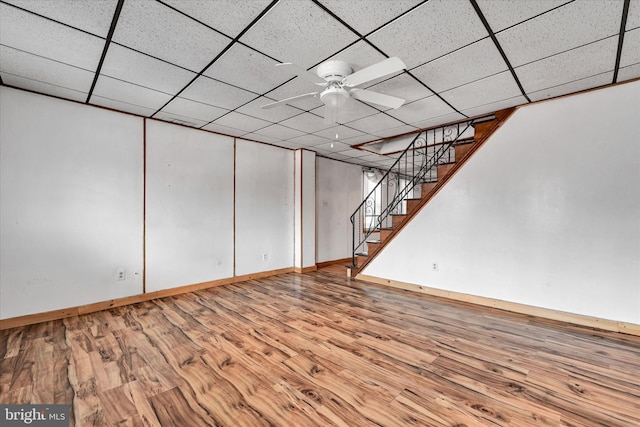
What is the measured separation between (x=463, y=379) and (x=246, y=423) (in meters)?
1.65

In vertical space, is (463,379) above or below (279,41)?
below

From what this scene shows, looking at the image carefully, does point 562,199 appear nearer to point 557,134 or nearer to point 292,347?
point 557,134

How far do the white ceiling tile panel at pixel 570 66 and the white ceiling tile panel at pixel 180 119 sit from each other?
4191 millimetres

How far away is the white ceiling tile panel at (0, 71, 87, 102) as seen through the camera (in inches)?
112

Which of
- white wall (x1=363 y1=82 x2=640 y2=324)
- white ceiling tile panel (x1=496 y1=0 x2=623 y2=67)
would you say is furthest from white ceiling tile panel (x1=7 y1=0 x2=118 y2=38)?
white wall (x1=363 y1=82 x2=640 y2=324)

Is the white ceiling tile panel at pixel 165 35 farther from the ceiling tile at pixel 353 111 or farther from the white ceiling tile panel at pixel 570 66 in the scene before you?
the white ceiling tile panel at pixel 570 66

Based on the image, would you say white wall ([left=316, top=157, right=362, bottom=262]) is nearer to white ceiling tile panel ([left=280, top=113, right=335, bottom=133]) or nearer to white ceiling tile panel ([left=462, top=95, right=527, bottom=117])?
white ceiling tile panel ([left=280, top=113, right=335, bottom=133])

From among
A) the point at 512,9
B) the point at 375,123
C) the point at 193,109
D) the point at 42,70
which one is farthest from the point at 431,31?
the point at 42,70

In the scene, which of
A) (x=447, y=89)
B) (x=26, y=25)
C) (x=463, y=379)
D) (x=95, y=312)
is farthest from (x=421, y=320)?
(x=26, y=25)

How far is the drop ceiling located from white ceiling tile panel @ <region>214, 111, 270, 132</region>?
0.32m

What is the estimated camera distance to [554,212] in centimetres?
340

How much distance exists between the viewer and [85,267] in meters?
3.51

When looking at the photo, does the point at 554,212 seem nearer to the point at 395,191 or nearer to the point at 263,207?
the point at 263,207

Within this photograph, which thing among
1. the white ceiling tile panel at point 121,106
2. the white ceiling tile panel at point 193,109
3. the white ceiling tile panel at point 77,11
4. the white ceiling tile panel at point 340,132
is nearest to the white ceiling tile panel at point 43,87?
the white ceiling tile panel at point 121,106
